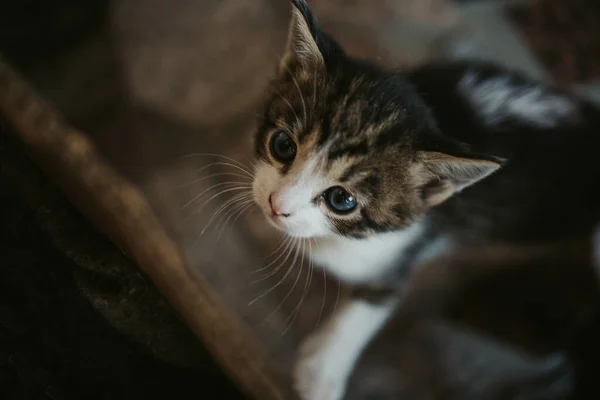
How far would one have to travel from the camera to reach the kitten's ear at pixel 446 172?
807 mm

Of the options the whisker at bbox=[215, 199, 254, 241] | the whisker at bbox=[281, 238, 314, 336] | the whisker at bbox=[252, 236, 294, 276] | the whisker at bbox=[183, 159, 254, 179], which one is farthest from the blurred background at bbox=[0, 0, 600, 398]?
the whisker at bbox=[281, 238, 314, 336]

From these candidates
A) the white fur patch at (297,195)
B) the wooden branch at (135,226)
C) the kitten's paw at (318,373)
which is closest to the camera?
the white fur patch at (297,195)

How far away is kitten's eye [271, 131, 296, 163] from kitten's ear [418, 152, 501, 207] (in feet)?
0.72

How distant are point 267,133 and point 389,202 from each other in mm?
254

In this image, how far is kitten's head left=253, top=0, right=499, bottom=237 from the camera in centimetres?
89

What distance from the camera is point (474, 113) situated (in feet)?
3.52

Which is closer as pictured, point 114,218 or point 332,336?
point 114,218

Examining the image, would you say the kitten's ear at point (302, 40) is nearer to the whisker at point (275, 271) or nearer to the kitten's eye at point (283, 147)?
the kitten's eye at point (283, 147)

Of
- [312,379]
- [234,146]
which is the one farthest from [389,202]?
[234,146]

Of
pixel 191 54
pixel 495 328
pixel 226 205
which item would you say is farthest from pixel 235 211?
pixel 495 328

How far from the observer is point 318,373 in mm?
1134

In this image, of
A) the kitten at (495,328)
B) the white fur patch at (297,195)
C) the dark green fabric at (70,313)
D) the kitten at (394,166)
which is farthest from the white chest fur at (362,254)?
the dark green fabric at (70,313)

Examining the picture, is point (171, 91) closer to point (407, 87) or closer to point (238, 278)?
point (238, 278)

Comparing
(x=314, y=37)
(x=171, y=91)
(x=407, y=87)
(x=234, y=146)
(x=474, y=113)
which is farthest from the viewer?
(x=171, y=91)
